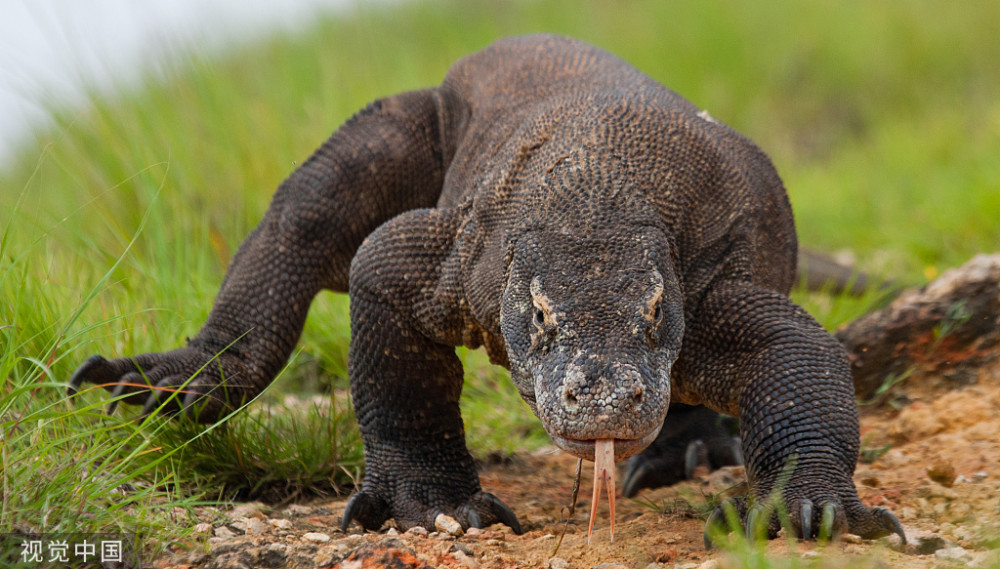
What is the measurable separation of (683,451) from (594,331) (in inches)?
92.6

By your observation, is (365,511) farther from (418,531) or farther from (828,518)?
(828,518)

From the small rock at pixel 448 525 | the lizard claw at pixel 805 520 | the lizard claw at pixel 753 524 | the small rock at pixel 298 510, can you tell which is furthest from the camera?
the small rock at pixel 298 510

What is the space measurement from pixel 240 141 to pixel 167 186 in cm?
88

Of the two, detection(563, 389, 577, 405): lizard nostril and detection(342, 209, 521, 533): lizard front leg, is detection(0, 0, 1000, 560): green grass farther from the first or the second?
detection(563, 389, 577, 405): lizard nostril

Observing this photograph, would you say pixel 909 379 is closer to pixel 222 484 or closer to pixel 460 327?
pixel 460 327

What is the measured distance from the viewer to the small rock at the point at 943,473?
3.79 meters

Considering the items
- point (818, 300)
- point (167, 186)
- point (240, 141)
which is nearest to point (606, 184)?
point (818, 300)

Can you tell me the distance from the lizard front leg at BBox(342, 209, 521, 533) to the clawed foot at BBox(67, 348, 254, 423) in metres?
0.55

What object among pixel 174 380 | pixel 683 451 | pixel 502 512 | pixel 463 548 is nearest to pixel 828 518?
pixel 463 548

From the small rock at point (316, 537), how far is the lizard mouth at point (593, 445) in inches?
38.3

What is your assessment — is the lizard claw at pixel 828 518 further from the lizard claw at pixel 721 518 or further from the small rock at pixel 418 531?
the small rock at pixel 418 531

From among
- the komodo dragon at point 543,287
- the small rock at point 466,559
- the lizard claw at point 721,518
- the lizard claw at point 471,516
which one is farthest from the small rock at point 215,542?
the lizard claw at point 721,518

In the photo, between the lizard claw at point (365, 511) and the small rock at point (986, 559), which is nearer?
the small rock at point (986, 559)

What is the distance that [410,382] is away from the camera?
387 centimetres
